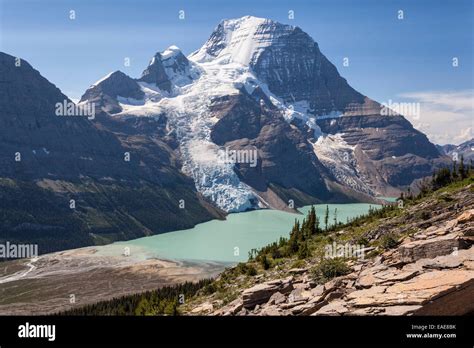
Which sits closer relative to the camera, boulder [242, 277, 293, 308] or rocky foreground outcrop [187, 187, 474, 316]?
rocky foreground outcrop [187, 187, 474, 316]

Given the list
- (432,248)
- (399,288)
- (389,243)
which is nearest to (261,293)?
(432,248)

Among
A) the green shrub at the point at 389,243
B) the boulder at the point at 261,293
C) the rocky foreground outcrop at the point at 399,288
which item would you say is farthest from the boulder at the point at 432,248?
the green shrub at the point at 389,243

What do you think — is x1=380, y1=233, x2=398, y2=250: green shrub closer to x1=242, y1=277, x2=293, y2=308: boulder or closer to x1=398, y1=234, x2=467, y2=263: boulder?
x1=398, y1=234, x2=467, y2=263: boulder

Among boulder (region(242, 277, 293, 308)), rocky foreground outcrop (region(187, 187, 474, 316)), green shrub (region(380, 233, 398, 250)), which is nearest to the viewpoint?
rocky foreground outcrop (region(187, 187, 474, 316))

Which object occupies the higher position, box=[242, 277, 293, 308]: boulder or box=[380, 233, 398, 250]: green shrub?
box=[380, 233, 398, 250]: green shrub

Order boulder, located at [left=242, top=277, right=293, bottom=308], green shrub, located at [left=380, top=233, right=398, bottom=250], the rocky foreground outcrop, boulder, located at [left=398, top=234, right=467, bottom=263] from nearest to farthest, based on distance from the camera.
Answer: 1. the rocky foreground outcrop
2. boulder, located at [left=398, top=234, right=467, bottom=263]
3. boulder, located at [left=242, top=277, right=293, bottom=308]
4. green shrub, located at [left=380, top=233, right=398, bottom=250]

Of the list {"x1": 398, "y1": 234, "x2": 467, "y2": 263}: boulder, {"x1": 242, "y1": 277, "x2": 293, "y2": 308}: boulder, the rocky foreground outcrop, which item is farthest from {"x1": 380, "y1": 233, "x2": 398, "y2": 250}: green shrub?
{"x1": 242, "y1": 277, "x2": 293, "y2": 308}: boulder

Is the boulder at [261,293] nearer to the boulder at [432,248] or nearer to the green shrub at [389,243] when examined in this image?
the boulder at [432,248]
